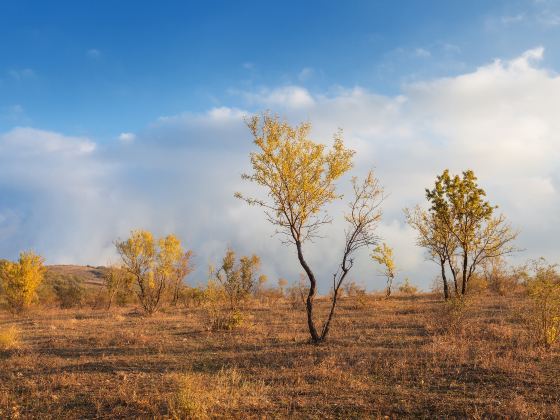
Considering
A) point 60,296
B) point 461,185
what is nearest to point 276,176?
point 461,185

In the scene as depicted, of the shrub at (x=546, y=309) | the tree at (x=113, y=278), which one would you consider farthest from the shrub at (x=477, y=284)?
the tree at (x=113, y=278)

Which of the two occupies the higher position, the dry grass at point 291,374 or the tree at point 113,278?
the tree at point 113,278

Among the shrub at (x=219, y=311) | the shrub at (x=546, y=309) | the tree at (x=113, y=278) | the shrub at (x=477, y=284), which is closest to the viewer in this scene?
the shrub at (x=546, y=309)

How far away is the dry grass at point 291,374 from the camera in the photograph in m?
9.40

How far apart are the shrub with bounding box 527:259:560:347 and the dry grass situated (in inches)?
21.3

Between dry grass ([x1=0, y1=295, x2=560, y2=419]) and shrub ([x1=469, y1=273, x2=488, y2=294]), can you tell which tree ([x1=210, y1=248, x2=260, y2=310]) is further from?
shrub ([x1=469, y1=273, x2=488, y2=294])

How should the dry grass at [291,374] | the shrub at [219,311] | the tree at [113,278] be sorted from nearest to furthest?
1. the dry grass at [291,374]
2. the shrub at [219,311]
3. the tree at [113,278]

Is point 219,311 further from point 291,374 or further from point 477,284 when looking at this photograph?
point 477,284

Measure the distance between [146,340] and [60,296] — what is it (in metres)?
38.6

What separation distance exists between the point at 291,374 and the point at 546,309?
10.1 meters

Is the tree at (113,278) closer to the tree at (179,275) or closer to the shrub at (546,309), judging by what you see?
the tree at (179,275)

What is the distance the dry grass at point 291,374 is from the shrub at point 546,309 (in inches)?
21.3

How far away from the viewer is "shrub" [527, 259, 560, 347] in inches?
587

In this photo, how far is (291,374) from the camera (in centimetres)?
1233
